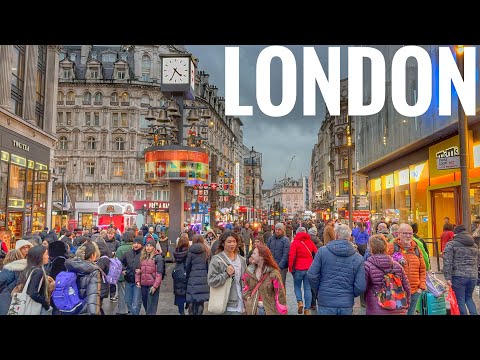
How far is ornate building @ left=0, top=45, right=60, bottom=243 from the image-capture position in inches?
985

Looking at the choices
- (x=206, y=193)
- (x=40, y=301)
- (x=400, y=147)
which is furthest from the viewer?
(x=206, y=193)

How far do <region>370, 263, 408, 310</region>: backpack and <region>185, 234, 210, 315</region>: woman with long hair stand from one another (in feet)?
10.7

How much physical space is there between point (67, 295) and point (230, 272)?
226cm

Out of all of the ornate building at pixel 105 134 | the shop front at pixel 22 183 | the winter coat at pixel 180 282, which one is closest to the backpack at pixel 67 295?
the winter coat at pixel 180 282

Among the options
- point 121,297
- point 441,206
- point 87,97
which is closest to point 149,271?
point 121,297

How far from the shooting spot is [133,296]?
9.13 m

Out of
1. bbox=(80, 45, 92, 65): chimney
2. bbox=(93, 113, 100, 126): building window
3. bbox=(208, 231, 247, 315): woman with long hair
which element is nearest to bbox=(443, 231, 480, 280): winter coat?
bbox=(208, 231, 247, 315): woman with long hair

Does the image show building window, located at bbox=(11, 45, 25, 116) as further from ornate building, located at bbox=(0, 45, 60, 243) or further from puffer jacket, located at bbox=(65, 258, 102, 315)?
puffer jacket, located at bbox=(65, 258, 102, 315)

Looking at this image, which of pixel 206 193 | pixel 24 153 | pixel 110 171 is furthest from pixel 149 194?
pixel 24 153

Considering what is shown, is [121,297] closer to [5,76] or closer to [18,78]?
[5,76]
